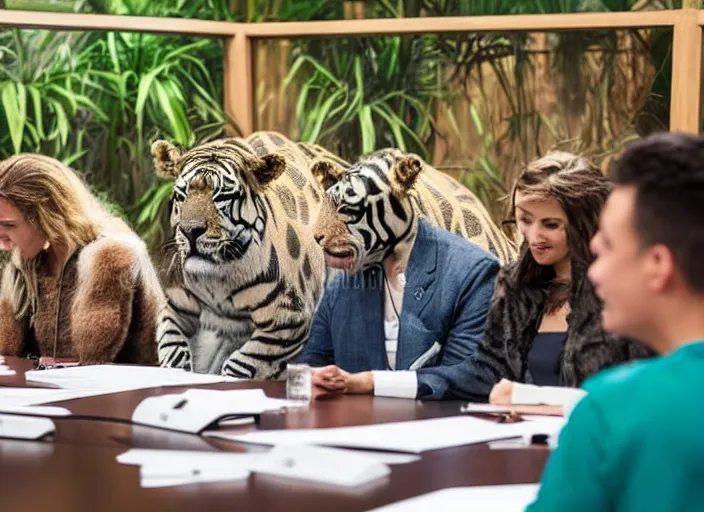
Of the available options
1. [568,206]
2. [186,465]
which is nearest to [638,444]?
[186,465]

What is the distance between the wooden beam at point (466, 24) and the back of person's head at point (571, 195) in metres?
1.82

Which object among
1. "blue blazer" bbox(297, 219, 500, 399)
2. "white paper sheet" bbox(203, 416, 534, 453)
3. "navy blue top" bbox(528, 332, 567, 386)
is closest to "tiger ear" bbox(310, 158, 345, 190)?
"blue blazer" bbox(297, 219, 500, 399)

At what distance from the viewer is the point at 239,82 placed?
5707 mm

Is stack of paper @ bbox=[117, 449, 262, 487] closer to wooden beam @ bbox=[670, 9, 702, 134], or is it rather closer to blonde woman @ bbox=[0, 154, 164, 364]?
blonde woman @ bbox=[0, 154, 164, 364]

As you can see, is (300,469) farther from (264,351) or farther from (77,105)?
(77,105)

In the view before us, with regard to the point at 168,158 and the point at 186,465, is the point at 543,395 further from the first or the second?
the point at 168,158

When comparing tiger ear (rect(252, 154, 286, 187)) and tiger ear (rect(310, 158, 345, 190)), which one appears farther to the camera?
tiger ear (rect(252, 154, 286, 187))

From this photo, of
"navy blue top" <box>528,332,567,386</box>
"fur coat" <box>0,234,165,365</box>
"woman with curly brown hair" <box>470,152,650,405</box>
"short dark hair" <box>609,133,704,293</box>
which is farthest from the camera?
"fur coat" <box>0,234,165,365</box>

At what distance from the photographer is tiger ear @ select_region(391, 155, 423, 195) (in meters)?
3.93

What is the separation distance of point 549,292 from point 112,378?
1.19 m

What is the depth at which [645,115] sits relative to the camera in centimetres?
506

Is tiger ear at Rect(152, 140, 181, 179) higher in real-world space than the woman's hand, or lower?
higher

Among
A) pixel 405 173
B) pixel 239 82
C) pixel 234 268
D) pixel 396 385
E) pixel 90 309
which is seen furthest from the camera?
pixel 239 82

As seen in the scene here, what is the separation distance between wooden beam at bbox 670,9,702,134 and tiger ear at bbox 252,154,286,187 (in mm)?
1541
